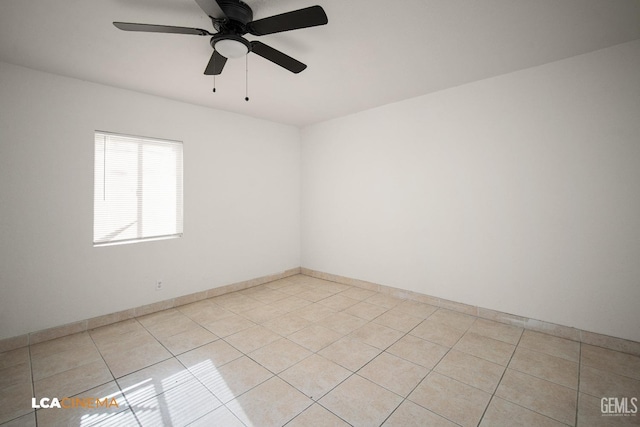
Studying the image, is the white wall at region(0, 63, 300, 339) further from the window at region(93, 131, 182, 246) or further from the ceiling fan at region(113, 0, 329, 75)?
the ceiling fan at region(113, 0, 329, 75)

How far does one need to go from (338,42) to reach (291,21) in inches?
32.1

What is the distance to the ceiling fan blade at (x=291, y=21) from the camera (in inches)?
61.8

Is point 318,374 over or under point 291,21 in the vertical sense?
under

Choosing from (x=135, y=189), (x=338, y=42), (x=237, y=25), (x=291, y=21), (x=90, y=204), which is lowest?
(x=90, y=204)

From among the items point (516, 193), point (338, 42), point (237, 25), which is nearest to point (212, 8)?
point (237, 25)

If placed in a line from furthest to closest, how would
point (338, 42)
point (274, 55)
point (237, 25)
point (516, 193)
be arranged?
1. point (516, 193)
2. point (338, 42)
3. point (274, 55)
4. point (237, 25)

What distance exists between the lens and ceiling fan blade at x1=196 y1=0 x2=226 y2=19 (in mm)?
1646

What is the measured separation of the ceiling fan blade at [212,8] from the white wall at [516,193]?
200cm

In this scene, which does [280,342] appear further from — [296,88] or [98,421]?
[296,88]

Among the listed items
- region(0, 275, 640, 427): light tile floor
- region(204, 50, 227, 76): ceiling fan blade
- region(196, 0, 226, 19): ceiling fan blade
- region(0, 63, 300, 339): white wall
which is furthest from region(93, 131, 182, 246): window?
region(196, 0, 226, 19): ceiling fan blade

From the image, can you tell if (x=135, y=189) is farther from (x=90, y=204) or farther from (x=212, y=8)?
(x=212, y=8)

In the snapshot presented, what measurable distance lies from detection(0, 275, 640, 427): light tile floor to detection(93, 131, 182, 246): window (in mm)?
1109

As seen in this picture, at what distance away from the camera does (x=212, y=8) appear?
1756mm

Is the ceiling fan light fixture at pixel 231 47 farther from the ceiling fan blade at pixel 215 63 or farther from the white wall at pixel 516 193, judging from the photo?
the white wall at pixel 516 193
